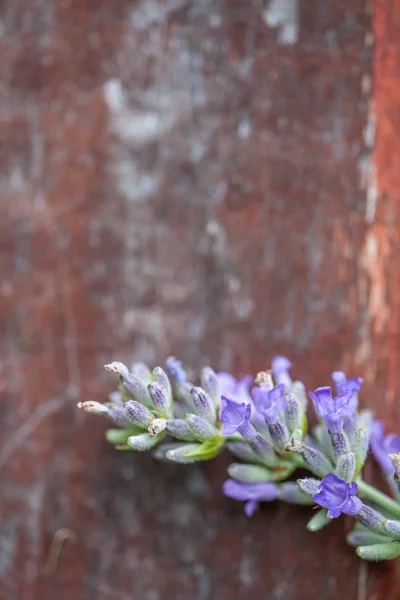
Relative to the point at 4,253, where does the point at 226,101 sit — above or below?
above

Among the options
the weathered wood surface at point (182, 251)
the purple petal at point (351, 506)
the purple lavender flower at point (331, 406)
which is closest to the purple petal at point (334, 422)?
the purple lavender flower at point (331, 406)

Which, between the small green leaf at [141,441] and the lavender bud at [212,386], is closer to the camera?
the small green leaf at [141,441]

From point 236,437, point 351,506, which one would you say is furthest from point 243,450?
point 351,506

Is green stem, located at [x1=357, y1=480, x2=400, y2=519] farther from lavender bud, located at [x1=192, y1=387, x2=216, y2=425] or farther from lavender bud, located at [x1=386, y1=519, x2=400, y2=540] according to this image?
lavender bud, located at [x1=192, y1=387, x2=216, y2=425]

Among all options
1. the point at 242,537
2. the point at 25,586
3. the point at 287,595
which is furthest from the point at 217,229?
the point at 25,586

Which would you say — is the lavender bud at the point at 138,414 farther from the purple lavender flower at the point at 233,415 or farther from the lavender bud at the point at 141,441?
the purple lavender flower at the point at 233,415

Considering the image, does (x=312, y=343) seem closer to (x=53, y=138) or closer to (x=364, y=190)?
(x=364, y=190)

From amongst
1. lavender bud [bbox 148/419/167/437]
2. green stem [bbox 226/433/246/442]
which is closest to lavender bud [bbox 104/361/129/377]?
lavender bud [bbox 148/419/167/437]
